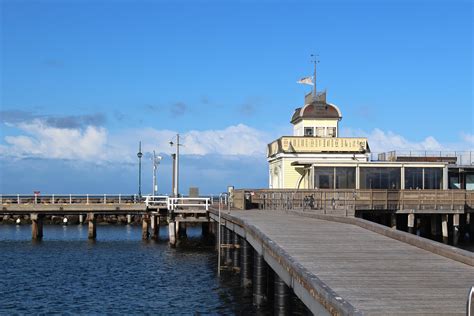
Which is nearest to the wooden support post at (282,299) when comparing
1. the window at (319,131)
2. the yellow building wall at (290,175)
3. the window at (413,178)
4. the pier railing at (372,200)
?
the pier railing at (372,200)

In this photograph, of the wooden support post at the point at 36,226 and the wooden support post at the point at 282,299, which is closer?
the wooden support post at the point at 282,299

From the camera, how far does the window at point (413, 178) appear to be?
1859 inches

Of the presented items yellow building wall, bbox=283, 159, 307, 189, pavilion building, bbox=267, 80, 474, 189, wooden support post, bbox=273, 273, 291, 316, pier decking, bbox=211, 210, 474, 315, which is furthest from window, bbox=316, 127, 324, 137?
wooden support post, bbox=273, 273, 291, 316

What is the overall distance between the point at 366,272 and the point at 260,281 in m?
10.3

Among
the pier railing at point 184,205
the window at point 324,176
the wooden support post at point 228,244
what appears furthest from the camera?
the pier railing at point 184,205

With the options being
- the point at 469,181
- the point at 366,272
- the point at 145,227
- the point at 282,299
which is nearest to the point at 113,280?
the point at 282,299

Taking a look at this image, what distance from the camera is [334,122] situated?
54.8 metres

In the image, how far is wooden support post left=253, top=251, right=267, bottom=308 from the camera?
2411 cm

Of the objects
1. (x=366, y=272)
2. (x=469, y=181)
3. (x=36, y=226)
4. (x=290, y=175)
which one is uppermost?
(x=290, y=175)

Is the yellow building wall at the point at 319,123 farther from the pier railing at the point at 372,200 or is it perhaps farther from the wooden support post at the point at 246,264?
the wooden support post at the point at 246,264

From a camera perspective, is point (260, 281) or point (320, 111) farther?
point (320, 111)

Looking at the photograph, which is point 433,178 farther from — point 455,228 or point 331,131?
point 331,131

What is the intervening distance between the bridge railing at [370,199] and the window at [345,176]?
17.4 ft

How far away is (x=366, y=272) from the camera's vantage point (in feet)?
46.7
